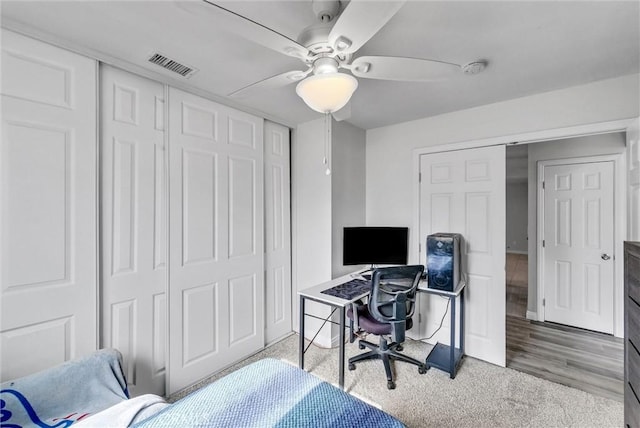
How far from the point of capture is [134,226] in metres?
1.87

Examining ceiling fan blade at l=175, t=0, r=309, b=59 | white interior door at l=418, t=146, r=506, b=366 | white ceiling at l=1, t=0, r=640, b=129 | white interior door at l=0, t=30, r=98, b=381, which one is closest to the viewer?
ceiling fan blade at l=175, t=0, r=309, b=59

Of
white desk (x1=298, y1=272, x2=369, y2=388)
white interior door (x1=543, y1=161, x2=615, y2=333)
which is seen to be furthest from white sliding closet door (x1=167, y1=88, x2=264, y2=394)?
white interior door (x1=543, y1=161, x2=615, y2=333)

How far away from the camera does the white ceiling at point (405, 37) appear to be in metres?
1.27

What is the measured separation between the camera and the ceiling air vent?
5.57ft

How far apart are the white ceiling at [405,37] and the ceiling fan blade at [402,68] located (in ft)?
0.96

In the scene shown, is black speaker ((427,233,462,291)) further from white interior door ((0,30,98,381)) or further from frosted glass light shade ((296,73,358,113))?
white interior door ((0,30,98,381))

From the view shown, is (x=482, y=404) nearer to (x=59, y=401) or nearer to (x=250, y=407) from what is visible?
(x=250, y=407)

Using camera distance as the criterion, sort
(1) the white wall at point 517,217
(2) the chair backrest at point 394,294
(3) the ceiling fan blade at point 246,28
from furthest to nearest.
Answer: (1) the white wall at point 517,217, (2) the chair backrest at point 394,294, (3) the ceiling fan blade at point 246,28

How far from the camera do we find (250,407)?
1.06m

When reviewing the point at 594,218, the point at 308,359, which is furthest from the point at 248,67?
the point at 594,218

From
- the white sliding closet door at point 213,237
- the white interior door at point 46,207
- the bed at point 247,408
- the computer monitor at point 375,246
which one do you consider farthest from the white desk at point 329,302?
the white interior door at point 46,207

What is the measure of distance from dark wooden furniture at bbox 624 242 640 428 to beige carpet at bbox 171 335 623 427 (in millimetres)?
660

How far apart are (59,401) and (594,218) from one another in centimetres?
479

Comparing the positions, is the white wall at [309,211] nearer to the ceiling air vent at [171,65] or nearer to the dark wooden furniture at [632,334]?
Answer: the ceiling air vent at [171,65]
